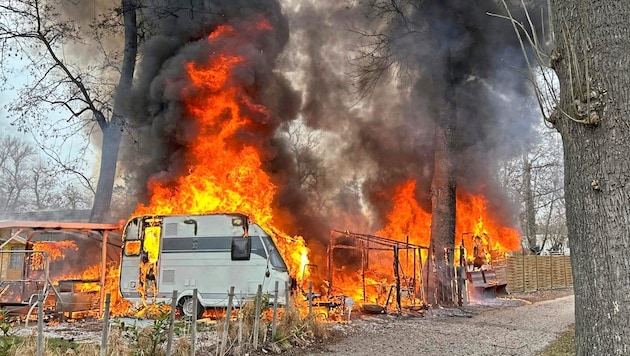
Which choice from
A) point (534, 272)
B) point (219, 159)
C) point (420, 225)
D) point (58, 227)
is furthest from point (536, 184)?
point (58, 227)

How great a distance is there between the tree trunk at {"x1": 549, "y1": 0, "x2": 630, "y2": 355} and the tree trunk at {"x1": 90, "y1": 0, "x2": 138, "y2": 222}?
57.2 feet

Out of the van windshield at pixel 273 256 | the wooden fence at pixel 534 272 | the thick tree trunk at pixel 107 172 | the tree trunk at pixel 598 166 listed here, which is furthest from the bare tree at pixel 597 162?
the wooden fence at pixel 534 272

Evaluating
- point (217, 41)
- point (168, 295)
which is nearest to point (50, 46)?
point (217, 41)

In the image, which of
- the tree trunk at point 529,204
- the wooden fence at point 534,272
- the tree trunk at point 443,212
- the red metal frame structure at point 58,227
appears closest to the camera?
the red metal frame structure at point 58,227

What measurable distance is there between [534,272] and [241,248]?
1706cm

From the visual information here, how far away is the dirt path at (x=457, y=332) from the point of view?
28.7 feet

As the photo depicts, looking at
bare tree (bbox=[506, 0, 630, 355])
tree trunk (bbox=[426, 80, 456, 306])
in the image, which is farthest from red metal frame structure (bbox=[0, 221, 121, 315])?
bare tree (bbox=[506, 0, 630, 355])

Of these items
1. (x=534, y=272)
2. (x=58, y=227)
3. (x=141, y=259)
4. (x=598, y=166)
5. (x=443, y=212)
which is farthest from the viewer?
(x=534, y=272)

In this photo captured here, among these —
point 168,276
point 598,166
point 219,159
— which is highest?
point 219,159

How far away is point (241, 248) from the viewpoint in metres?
11.8

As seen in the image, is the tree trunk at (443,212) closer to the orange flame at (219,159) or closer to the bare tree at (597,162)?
the orange flame at (219,159)

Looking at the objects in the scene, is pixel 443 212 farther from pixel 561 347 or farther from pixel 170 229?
pixel 170 229

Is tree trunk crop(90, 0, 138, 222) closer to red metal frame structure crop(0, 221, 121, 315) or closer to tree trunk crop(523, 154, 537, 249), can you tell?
red metal frame structure crop(0, 221, 121, 315)

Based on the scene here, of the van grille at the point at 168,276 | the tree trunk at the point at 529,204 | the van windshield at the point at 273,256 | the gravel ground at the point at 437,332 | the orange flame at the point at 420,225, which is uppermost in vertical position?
the tree trunk at the point at 529,204
